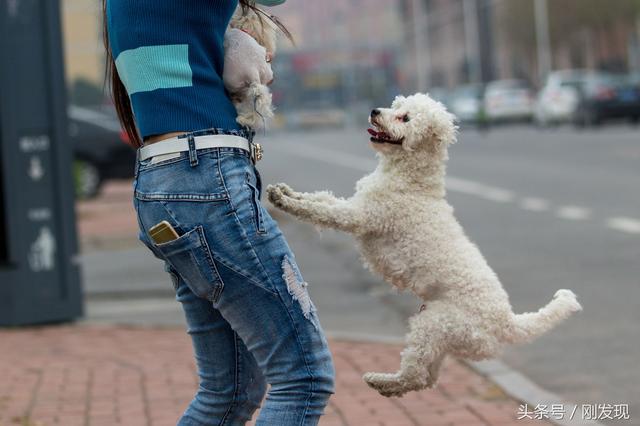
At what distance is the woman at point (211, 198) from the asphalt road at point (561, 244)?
135cm

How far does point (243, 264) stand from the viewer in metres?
3.17

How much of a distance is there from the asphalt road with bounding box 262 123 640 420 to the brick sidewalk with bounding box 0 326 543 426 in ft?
2.04

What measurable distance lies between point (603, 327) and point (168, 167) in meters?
5.29

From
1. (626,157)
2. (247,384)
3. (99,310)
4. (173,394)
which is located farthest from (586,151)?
(247,384)

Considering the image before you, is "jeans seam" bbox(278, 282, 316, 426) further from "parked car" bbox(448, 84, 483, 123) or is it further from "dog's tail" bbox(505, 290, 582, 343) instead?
"parked car" bbox(448, 84, 483, 123)

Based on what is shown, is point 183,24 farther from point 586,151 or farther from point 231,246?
point 586,151

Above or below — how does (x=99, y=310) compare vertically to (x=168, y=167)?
below

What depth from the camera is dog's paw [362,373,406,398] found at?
11.1ft

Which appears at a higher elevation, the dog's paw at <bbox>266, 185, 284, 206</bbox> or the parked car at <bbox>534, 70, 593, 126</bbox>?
the dog's paw at <bbox>266, 185, 284, 206</bbox>

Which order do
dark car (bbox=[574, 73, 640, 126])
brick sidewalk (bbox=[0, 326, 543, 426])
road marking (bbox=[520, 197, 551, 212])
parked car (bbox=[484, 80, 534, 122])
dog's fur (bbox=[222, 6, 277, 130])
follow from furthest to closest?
parked car (bbox=[484, 80, 534, 122]) → dark car (bbox=[574, 73, 640, 126]) → road marking (bbox=[520, 197, 551, 212]) → brick sidewalk (bbox=[0, 326, 543, 426]) → dog's fur (bbox=[222, 6, 277, 130])

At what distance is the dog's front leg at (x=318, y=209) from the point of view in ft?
11.0

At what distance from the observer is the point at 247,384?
141 inches

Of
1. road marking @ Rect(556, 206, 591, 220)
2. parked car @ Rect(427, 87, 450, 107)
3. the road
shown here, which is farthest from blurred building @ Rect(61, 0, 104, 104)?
road marking @ Rect(556, 206, 591, 220)

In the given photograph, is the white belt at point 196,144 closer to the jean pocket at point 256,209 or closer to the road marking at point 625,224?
the jean pocket at point 256,209
